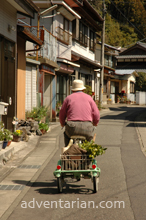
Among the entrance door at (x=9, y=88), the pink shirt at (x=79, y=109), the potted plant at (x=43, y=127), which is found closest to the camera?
the pink shirt at (x=79, y=109)

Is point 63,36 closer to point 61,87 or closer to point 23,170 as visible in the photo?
point 61,87

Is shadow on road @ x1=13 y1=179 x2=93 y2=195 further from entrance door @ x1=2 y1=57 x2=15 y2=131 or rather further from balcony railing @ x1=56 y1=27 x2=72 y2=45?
balcony railing @ x1=56 y1=27 x2=72 y2=45

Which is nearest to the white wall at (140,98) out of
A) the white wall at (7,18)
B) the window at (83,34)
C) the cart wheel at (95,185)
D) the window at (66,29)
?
the window at (83,34)

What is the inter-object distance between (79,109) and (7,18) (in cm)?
657

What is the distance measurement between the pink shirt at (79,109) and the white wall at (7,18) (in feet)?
18.3

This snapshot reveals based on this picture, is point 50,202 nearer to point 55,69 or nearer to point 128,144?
point 128,144

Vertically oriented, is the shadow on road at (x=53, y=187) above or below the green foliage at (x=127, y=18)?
below

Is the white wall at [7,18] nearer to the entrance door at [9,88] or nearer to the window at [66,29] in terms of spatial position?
the entrance door at [9,88]

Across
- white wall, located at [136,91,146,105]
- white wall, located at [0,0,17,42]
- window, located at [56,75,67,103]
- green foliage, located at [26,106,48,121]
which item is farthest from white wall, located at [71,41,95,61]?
white wall, located at [136,91,146,105]

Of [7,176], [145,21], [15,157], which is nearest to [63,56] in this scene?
[15,157]

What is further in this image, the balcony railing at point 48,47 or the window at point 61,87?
the window at point 61,87

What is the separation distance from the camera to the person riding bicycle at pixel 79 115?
6.14m

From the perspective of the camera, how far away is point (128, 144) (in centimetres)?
1206

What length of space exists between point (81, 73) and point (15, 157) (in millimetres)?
19375
